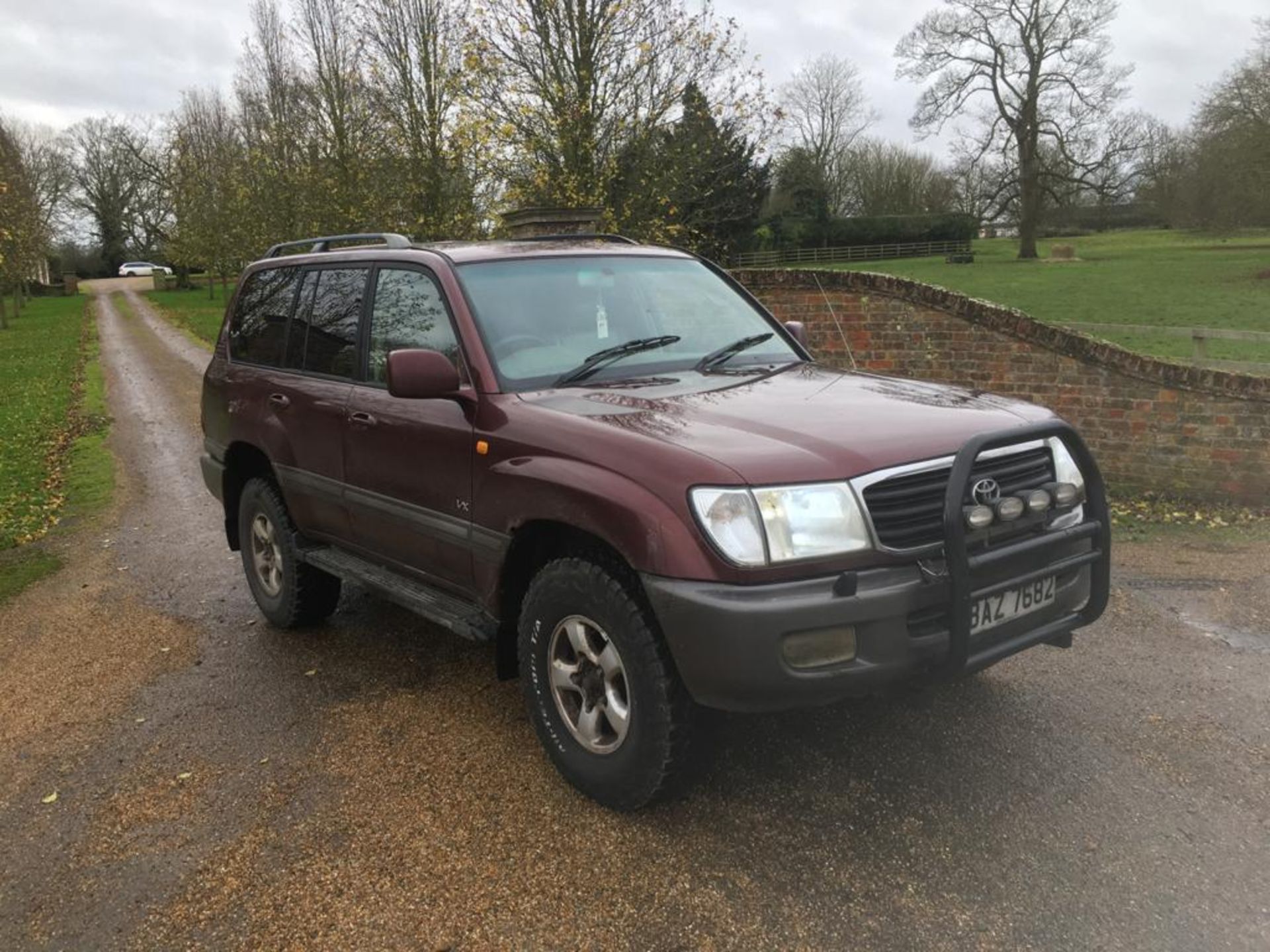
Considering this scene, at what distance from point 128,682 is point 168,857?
178 cm

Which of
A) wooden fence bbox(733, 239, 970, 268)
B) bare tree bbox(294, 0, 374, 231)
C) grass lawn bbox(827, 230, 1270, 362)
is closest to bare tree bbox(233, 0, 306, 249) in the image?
bare tree bbox(294, 0, 374, 231)

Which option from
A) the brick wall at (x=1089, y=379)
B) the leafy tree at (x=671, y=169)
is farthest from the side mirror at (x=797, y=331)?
the leafy tree at (x=671, y=169)

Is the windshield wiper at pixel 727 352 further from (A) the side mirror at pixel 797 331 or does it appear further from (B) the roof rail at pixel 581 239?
(B) the roof rail at pixel 581 239

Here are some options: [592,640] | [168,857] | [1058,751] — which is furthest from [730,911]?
[168,857]

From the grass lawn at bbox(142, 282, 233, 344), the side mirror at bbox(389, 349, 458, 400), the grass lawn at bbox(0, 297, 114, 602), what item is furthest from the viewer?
the grass lawn at bbox(142, 282, 233, 344)

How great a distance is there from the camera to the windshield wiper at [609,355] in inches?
147

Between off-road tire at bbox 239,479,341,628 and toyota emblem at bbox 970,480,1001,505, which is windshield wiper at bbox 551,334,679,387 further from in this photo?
off-road tire at bbox 239,479,341,628

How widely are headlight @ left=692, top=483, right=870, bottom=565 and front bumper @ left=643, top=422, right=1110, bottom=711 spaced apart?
0.09 meters

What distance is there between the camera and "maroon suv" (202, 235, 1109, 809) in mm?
2781

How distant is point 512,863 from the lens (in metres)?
3.01

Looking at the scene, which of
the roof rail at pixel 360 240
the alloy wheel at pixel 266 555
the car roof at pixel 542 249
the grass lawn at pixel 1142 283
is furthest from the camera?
the grass lawn at pixel 1142 283

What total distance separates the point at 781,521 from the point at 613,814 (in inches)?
48.3

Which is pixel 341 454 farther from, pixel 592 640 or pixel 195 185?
pixel 195 185

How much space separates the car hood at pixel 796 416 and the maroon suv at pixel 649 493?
0.04ft
